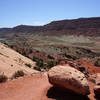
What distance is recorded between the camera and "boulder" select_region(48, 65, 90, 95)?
7469 millimetres

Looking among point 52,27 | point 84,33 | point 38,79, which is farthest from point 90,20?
point 38,79

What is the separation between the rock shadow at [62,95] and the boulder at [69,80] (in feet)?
1.22

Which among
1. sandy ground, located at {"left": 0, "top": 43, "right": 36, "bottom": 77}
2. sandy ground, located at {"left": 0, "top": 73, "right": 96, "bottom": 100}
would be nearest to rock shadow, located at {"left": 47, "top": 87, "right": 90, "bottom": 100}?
sandy ground, located at {"left": 0, "top": 73, "right": 96, "bottom": 100}

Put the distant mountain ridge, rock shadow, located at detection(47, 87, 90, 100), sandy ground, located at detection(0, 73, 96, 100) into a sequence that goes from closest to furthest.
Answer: rock shadow, located at detection(47, 87, 90, 100) → sandy ground, located at detection(0, 73, 96, 100) → the distant mountain ridge

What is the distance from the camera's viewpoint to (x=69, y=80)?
7.57 m

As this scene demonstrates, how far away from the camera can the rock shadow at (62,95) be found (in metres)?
7.86

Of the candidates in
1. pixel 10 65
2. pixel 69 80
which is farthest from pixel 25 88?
pixel 10 65

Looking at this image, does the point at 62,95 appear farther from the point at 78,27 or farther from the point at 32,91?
the point at 78,27

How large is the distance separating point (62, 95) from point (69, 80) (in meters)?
0.94

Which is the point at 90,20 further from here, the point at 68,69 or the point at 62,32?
the point at 68,69

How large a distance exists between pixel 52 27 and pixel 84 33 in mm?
32625

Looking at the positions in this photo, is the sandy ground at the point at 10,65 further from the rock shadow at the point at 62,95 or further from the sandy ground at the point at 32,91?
the rock shadow at the point at 62,95

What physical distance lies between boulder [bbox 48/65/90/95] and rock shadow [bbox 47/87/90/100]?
1.22 ft

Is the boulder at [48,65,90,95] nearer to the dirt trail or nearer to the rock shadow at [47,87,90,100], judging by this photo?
the rock shadow at [47,87,90,100]
